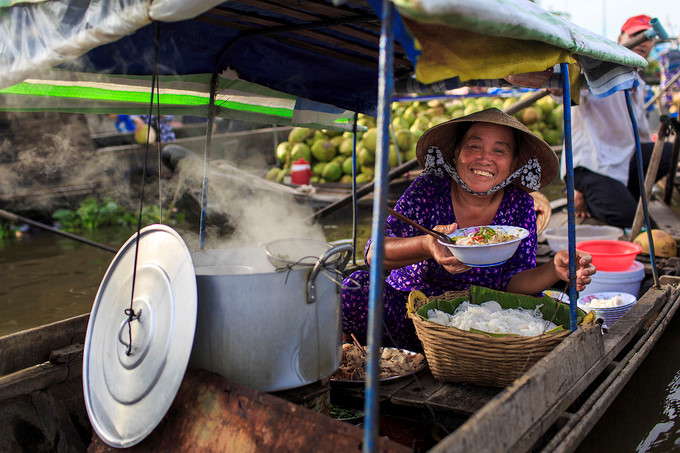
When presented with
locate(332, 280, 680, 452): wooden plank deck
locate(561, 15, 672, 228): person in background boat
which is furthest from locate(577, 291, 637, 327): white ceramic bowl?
locate(561, 15, 672, 228): person in background boat

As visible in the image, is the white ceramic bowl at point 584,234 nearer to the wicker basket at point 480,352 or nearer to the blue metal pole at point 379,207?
the wicker basket at point 480,352

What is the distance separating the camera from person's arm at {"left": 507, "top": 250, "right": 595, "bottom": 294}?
229 centimetres

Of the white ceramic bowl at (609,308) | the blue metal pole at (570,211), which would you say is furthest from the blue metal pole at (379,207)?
the white ceramic bowl at (609,308)

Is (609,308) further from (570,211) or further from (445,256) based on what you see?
(445,256)

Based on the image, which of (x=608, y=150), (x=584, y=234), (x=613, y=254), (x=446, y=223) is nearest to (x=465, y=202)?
(x=446, y=223)

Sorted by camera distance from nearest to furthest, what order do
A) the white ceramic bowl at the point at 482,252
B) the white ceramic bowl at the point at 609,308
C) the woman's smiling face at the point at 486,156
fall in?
the white ceramic bowl at the point at 482,252
the woman's smiling face at the point at 486,156
the white ceramic bowl at the point at 609,308

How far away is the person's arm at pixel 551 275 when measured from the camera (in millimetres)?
2293

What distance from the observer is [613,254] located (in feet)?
12.3

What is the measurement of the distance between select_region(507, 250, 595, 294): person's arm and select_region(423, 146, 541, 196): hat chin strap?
438 mm

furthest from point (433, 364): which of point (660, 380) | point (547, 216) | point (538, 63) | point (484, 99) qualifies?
point (484, 99)

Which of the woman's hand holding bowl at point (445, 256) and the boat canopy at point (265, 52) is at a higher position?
the boat canopy at point (265, 52)

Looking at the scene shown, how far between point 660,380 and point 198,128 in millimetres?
10055

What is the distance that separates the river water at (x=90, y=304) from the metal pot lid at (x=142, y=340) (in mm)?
1940

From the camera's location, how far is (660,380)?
124 inches
